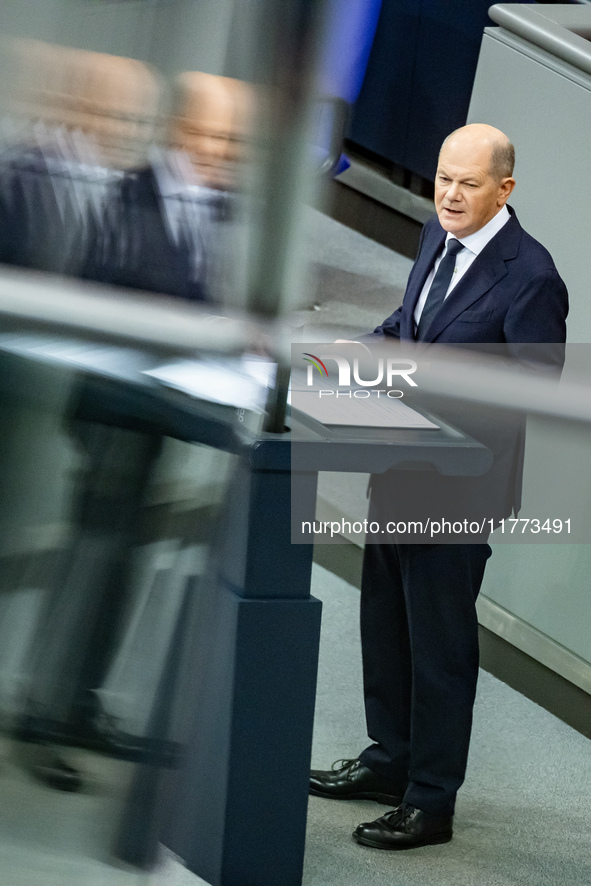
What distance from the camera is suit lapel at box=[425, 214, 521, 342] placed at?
54.8 inches

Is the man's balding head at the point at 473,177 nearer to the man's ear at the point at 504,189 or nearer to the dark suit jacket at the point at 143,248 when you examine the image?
the man's ear at the point at 504,189

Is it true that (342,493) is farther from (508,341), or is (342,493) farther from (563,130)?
(508,341)

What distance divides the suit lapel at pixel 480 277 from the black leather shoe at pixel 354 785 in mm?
626

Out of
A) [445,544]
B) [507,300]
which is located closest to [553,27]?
[507,300]

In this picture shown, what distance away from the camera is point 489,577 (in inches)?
80.3

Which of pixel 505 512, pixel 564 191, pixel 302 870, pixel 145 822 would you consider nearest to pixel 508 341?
pixel 505 512

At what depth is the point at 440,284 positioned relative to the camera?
1461 mm

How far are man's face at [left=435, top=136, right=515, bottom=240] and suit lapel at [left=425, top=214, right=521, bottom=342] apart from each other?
0.04 m

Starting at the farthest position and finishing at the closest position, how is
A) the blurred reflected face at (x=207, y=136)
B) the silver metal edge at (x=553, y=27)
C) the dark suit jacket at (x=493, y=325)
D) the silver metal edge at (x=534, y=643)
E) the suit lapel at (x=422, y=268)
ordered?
the silver metal edge at (x=534, y=643) < the silver metal edge at (x=553, y=27) < the suit lapel at (x=422, y=268) < the dark suit jacket at (x=493, y=325) < the blurred reflected face at (x=207, y=136)

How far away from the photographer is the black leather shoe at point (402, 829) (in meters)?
1.55

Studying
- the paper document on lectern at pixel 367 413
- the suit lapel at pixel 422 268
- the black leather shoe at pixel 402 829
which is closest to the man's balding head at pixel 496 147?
the suit lapel at pixel 422 268

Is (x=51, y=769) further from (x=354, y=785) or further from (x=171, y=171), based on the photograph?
(x=354, y=785)

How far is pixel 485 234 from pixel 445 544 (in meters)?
0.37

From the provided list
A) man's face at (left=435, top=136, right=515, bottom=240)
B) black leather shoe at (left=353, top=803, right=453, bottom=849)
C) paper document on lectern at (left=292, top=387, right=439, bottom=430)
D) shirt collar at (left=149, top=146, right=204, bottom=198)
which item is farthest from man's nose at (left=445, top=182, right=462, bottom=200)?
shirt collar at (left=149, top=146, right=204, bottom=198)
